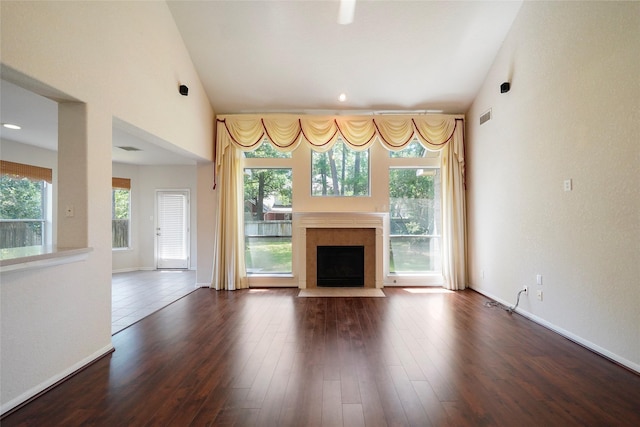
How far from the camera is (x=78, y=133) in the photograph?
2443 millimetres

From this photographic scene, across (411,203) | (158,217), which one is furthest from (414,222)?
(158,217)

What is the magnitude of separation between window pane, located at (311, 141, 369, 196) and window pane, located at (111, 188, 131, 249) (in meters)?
4.58

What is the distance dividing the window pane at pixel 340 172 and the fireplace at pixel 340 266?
1011 millimetres

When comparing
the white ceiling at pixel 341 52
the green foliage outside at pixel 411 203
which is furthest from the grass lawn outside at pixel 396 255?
the white ceiling at pixel 341 52

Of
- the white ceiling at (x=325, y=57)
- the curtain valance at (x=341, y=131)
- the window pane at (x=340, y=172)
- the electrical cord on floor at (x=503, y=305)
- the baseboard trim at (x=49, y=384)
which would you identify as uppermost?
the white ceiling at (x=325, y=57)

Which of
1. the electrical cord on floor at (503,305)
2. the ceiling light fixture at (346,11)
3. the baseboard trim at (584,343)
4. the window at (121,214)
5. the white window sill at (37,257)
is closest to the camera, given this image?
the white window sill at (37,257)

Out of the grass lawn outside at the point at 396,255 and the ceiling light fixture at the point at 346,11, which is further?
the grass lawn outside at the point at 396,255

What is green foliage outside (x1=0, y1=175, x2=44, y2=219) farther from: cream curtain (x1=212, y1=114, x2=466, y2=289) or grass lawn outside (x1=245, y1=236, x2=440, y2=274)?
grass lawn outside (x1=245, y1=236, x2=440, y2=274)

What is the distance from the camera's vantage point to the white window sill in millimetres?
1810

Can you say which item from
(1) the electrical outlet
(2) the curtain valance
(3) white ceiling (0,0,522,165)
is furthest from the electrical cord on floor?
(3) white ceiling (0,0,522,165)

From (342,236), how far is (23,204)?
563 cm

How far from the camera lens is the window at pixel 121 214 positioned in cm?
659

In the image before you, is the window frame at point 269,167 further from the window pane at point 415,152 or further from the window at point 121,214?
the window at point 121,214

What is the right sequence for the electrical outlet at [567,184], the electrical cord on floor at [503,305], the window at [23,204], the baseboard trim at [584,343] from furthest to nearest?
the window at [23,204] < the electrical cord on floor at [503,305] < the electrical outlet at [567,184] < the baseboard trim at [584,343]
